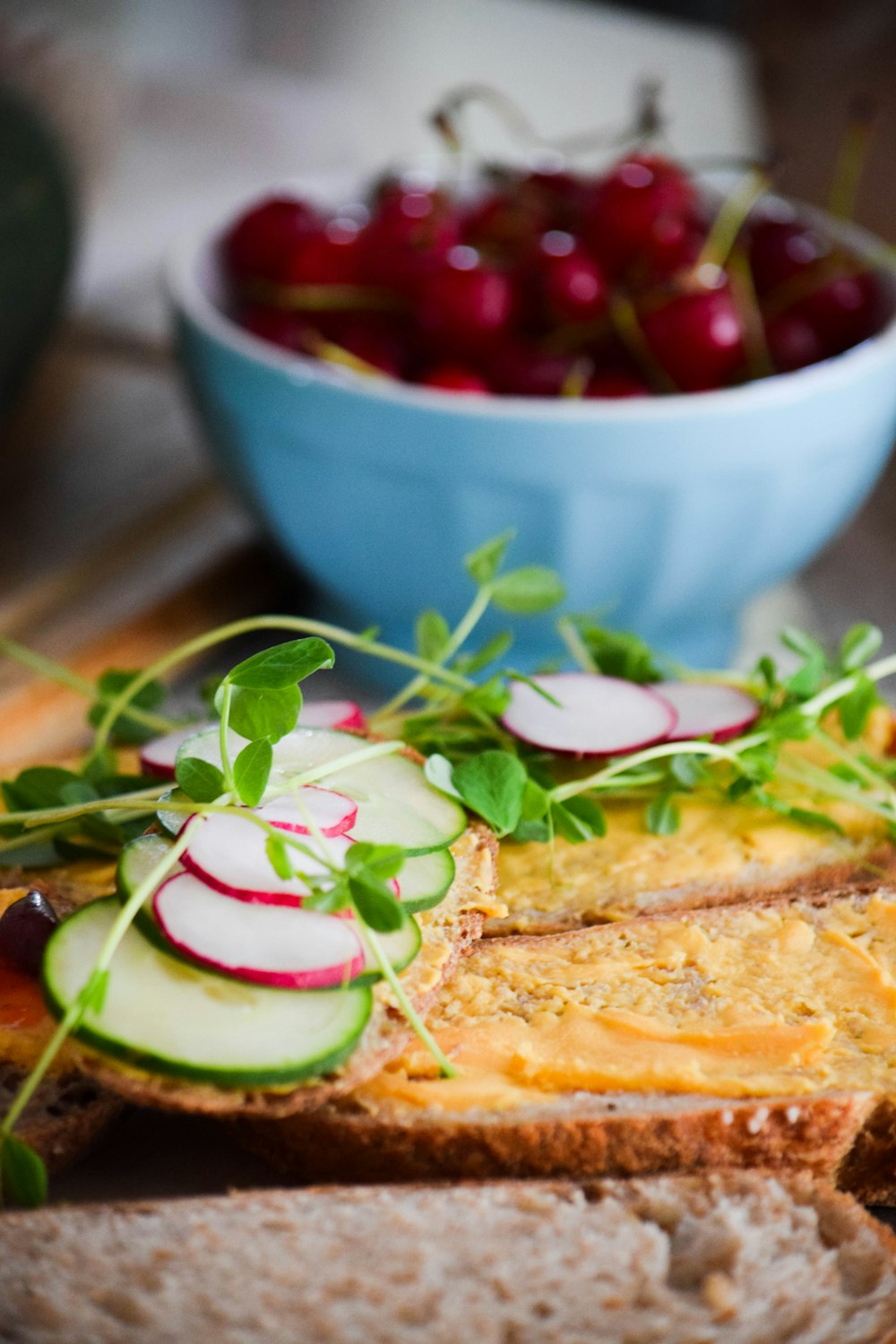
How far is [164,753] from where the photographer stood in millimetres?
1518

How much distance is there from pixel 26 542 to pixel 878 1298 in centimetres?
199

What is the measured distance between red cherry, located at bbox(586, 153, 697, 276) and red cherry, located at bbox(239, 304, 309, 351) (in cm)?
49

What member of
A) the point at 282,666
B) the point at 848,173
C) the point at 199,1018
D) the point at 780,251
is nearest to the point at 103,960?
the point at 199,1018

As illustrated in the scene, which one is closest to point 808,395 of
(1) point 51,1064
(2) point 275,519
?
(2) point 275,519

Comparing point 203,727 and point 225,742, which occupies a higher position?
point 225,742

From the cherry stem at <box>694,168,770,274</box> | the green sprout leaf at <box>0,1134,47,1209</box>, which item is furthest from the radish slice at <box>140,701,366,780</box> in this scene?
the cherry stem at <box>694,168,770,274</box>

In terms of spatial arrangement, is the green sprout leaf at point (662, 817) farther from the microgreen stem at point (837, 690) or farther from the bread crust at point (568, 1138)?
the bread crust at point (568, 1138)

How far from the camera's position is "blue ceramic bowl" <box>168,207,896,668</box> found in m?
1.98

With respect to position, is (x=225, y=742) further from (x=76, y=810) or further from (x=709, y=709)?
(x=709, y=709)

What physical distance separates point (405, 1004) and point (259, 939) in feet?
0.44

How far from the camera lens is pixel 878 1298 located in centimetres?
115

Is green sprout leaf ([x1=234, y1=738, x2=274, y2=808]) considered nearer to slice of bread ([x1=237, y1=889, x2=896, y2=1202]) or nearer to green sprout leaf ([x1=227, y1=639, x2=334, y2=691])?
green sprout leaf ([x1=227, y1=639, x2=334, y2=691])

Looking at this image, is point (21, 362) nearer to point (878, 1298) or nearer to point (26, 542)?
point (26, 542)

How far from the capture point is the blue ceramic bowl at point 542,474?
1979 millimetres
